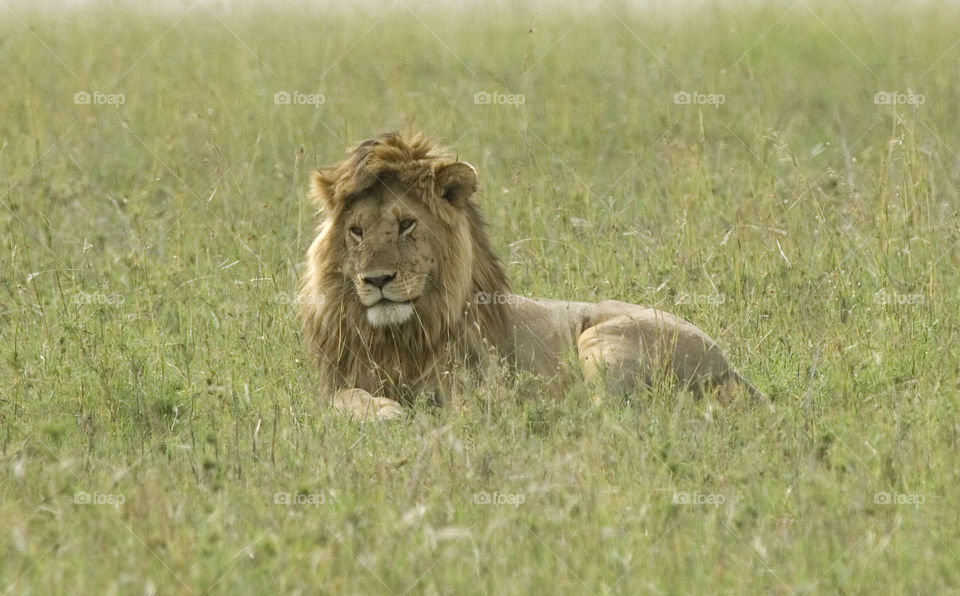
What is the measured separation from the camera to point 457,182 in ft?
20.7

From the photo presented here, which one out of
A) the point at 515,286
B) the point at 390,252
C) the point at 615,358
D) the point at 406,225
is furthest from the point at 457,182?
the point at 515,286

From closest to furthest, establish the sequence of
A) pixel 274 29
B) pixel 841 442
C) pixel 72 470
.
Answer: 1. pixel 72 470
2. pixel 841 442
3. pixel 274 29

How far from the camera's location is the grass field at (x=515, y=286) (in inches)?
166

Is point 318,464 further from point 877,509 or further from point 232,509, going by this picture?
point 877,509

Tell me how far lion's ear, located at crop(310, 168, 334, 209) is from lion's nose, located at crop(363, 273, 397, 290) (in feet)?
1.50

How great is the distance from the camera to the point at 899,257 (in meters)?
8.05

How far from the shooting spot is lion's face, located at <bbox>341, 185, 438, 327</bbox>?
6.12m

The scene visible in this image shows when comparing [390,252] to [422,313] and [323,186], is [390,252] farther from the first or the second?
[323,186]

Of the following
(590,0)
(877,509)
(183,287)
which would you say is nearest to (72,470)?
(877,509)

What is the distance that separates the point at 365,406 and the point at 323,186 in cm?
99

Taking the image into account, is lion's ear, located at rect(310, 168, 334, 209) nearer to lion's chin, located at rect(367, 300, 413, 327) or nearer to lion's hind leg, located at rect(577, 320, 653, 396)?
lion's chin, located at rect(367, 300, 413, 327)

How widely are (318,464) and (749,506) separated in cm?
149

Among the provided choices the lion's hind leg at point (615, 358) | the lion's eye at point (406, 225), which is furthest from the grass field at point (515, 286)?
the lion's eye at point (406, 225)

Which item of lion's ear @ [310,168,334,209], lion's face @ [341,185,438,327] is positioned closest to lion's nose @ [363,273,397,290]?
lion's face @ [341,185,438,327]
